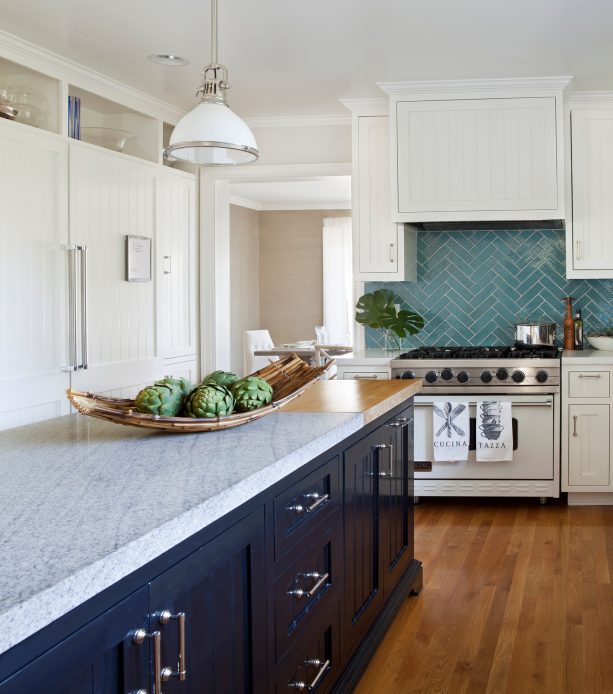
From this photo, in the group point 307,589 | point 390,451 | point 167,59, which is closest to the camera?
point 307,589

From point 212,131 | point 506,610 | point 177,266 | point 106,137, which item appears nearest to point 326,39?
point 106,137

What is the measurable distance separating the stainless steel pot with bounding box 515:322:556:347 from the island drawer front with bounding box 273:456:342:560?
317cm

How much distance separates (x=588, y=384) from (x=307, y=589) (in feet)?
10.5

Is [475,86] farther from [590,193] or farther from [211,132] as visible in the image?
[211,132]

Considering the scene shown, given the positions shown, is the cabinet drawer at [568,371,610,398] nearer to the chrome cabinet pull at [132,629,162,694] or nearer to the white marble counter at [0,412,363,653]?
the white marble counter at [0,412,363,653]

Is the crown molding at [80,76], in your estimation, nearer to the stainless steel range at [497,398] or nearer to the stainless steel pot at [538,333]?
the stainless steel range at [497,398]

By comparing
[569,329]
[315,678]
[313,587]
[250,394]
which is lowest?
[315,678]

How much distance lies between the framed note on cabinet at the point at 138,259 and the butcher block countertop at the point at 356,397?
6.70 ft

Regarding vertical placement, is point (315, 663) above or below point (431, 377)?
below

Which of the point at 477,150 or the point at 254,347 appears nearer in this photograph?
the point at 477,150

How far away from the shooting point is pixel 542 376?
4.82 meters

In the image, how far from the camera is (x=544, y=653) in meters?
2.91

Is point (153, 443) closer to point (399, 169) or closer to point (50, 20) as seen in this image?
point (50, 20)

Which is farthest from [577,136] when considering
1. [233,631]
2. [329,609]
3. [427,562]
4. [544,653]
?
[233,631]
